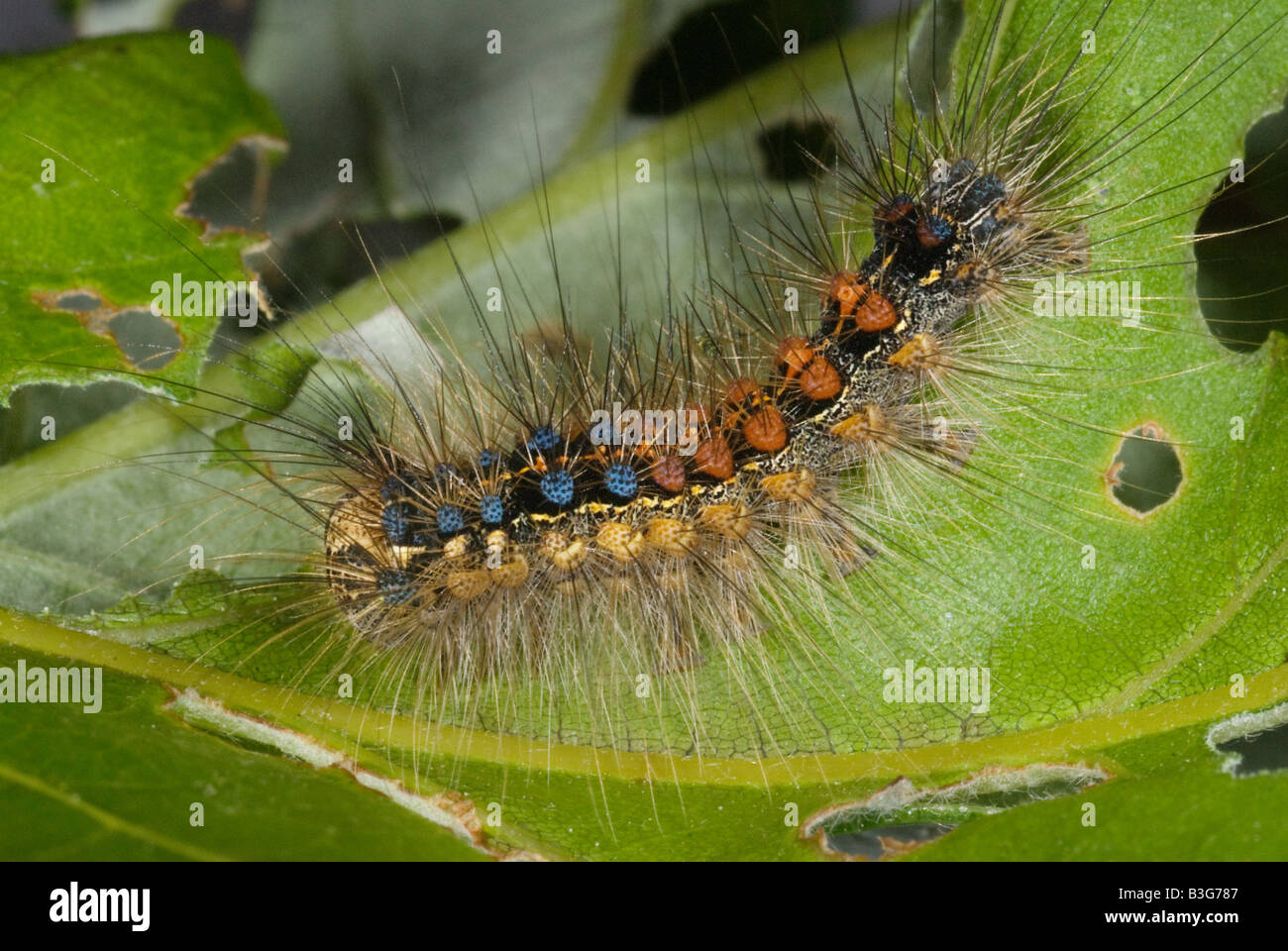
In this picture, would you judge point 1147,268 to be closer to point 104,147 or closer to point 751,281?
point 751,281

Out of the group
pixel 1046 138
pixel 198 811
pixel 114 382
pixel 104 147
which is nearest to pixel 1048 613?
pixel 1046 138

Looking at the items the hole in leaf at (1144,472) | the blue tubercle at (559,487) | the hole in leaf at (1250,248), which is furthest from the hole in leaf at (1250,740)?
the blue tubercle at (559,487)

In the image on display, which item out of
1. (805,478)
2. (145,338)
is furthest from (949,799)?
(145,338)

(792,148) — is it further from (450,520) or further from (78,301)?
(78,301)

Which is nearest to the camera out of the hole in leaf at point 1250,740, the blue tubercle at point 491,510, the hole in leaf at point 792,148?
the hole in leaf at point 1250,740

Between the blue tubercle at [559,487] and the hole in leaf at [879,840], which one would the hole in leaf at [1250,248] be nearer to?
the hole in leaf at [879,840]

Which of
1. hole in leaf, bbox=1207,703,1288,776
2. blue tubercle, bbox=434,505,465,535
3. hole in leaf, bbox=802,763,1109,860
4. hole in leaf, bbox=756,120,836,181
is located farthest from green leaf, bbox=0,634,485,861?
hole in leaf, bbox=756,120,836,181
